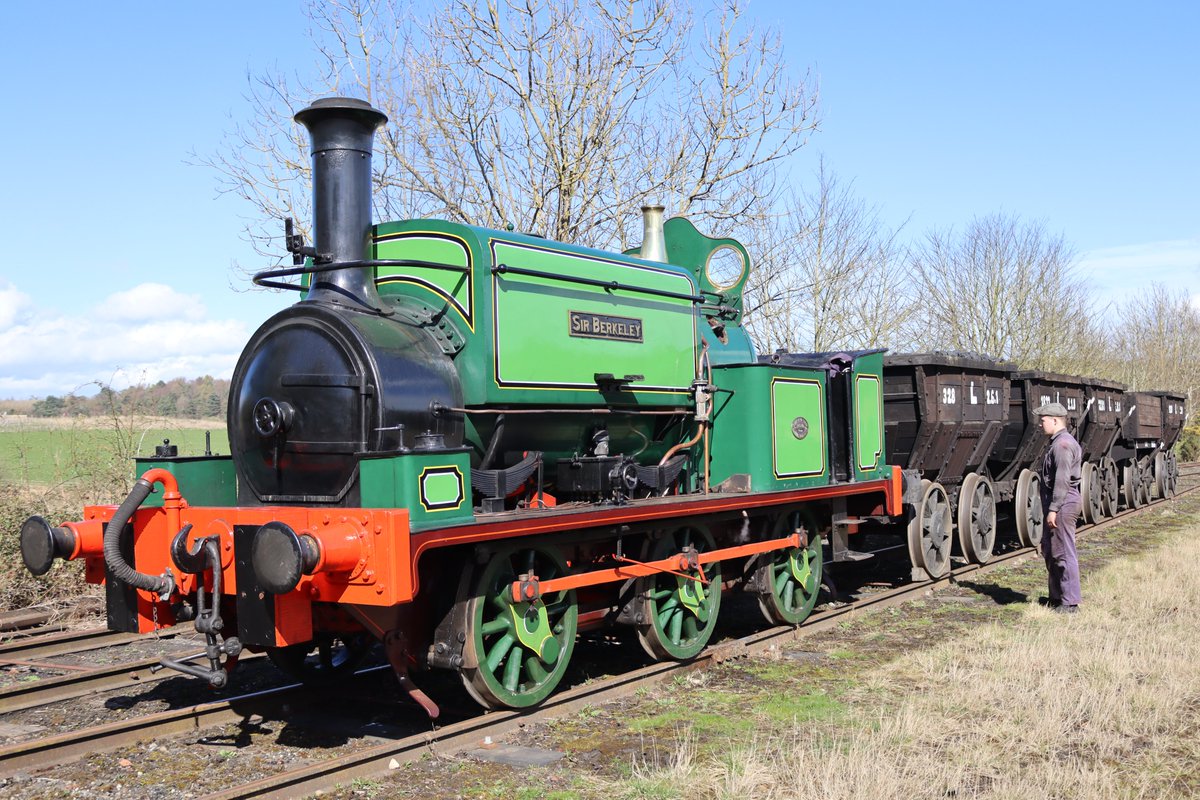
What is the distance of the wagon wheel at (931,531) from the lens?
11164mm

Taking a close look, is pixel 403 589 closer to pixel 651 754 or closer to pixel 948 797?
pixel 651 754

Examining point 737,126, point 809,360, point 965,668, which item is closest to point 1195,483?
point 737,126

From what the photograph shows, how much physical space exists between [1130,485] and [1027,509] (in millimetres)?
8004

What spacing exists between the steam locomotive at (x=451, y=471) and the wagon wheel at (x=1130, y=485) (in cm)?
1580

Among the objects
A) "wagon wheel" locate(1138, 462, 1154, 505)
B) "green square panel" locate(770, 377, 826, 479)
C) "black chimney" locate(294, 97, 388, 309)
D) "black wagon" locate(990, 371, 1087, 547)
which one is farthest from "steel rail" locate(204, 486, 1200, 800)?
"wagon wheel" locate(1138, 462, 1154, 505)

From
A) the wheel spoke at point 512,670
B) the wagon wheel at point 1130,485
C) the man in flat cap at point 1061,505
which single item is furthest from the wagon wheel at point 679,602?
the wagon wheel at point 1130,485

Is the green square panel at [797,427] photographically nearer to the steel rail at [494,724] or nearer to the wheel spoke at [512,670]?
the steel rail at [494,724]

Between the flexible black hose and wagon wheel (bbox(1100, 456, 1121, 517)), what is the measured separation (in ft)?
57.3

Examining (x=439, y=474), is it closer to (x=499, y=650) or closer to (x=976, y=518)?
(x=499, y=650)

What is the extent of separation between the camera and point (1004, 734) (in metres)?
5.48

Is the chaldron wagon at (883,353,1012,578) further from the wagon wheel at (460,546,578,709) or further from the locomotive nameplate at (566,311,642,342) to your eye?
the wagon wheel at (460,546,578,709)

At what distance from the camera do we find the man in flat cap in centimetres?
916

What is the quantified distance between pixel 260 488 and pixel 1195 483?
30.0 meters

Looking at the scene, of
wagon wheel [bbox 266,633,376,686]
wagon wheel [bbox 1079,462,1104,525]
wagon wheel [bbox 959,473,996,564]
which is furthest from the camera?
wagon wheel [bbox 1079,462,1104,525]
